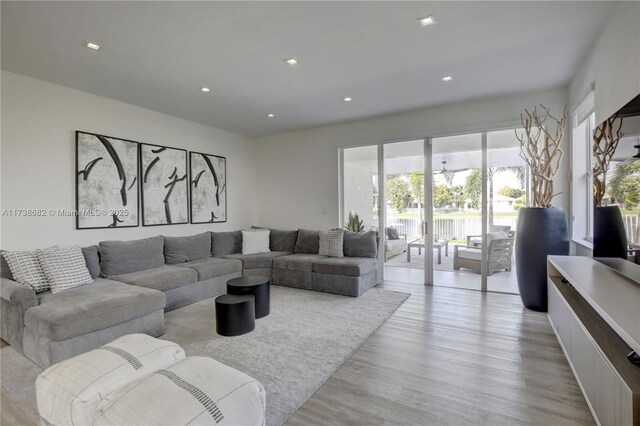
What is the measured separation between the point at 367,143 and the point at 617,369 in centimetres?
454

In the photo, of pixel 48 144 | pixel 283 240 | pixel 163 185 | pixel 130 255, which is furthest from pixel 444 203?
pixel 48 144

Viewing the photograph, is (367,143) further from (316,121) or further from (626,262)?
(626,262)

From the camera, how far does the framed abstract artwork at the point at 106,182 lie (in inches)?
153

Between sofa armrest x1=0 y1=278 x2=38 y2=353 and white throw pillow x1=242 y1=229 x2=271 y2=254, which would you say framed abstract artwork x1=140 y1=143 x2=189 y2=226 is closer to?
white throw pillow x1=242 y1=229 x2=271 y2=254

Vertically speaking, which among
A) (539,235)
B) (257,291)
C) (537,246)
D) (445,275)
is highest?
(539,235)

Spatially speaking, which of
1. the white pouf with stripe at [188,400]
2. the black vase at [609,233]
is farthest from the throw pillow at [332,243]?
the white pouf with stripe at [188,400]

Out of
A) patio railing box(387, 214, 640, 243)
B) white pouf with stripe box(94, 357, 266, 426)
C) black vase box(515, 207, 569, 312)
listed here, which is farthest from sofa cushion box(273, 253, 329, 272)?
white pouf with stripe box(94, 357, 266, 426)

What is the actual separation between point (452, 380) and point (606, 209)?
1.76 m

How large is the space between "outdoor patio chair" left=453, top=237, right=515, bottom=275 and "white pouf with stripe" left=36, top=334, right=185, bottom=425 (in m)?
4.58

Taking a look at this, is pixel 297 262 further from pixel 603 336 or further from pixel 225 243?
pixel 603 336

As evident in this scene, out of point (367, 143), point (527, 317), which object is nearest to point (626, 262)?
point (527, 317)

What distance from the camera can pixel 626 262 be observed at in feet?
7.15

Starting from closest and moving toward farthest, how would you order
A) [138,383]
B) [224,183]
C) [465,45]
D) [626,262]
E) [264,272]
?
[138,383] → [626,262] → [465,45] → [264,272] → [224,183]

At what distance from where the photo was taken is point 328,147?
5.88 metres
